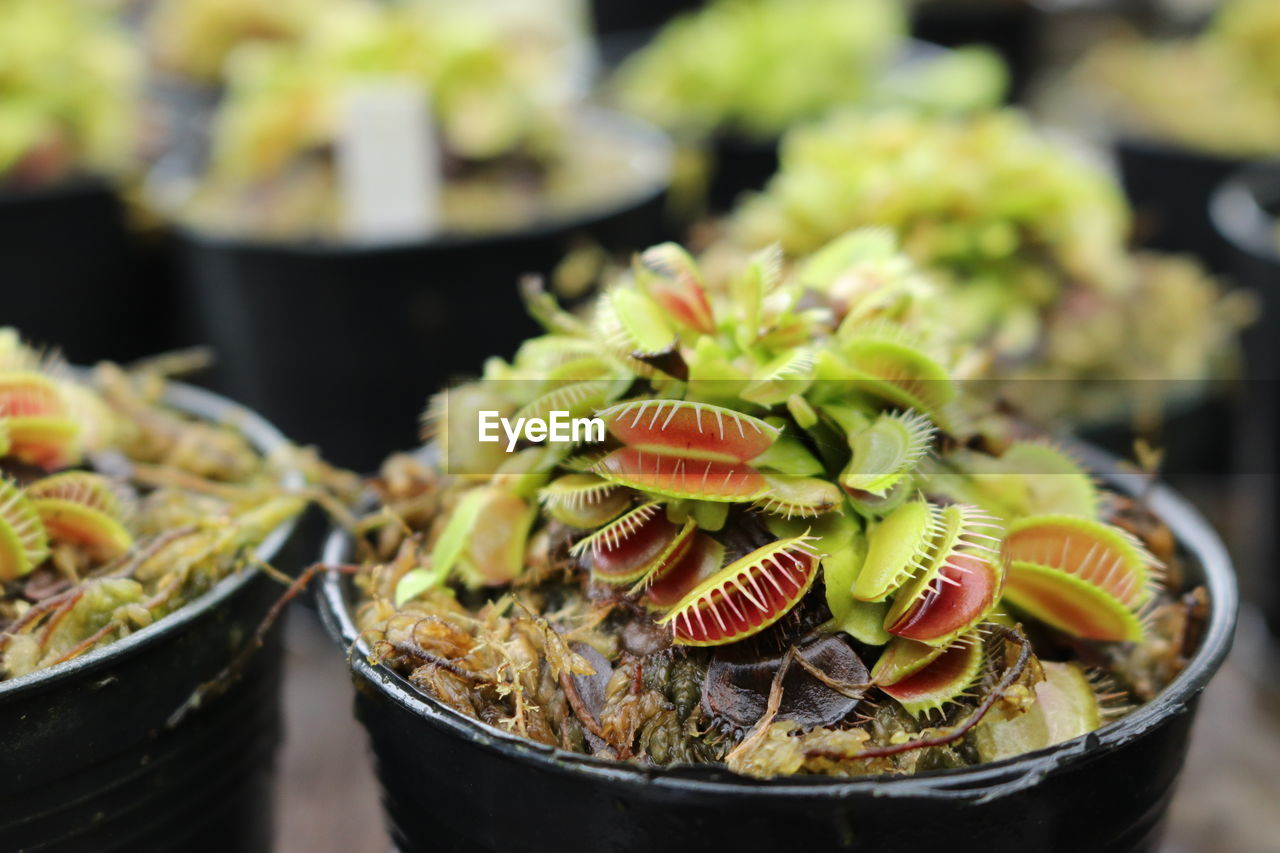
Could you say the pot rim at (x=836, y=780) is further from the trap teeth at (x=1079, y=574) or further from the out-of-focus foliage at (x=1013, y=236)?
the out-of-focus foliage at (x=1013, y=236)

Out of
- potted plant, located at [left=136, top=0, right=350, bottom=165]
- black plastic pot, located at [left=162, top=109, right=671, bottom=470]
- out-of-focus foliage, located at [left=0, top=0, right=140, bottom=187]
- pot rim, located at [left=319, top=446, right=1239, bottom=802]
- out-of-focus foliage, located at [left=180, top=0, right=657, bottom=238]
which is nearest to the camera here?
pot rim, located at [left=319, top=446, right=1239, bottom=802]

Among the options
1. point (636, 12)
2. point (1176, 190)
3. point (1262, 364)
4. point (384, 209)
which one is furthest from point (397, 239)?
point (636, 12)

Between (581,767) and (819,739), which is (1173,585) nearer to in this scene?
(819,739)

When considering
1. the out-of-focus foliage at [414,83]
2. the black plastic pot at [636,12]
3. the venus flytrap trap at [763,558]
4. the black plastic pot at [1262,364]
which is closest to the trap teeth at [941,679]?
the venus flytrap trap at [763,558]

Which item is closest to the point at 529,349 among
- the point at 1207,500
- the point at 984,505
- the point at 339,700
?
the point at 984,505

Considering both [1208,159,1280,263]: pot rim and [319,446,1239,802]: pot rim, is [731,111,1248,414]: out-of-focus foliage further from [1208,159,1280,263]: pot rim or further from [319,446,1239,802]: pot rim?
[319,446,1239,802]: pot rim

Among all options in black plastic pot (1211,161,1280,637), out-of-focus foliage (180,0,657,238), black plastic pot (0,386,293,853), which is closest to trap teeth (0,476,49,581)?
black plastic pot (0,386,293,853)

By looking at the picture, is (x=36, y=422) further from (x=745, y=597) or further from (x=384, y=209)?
(x=384, y=209)
